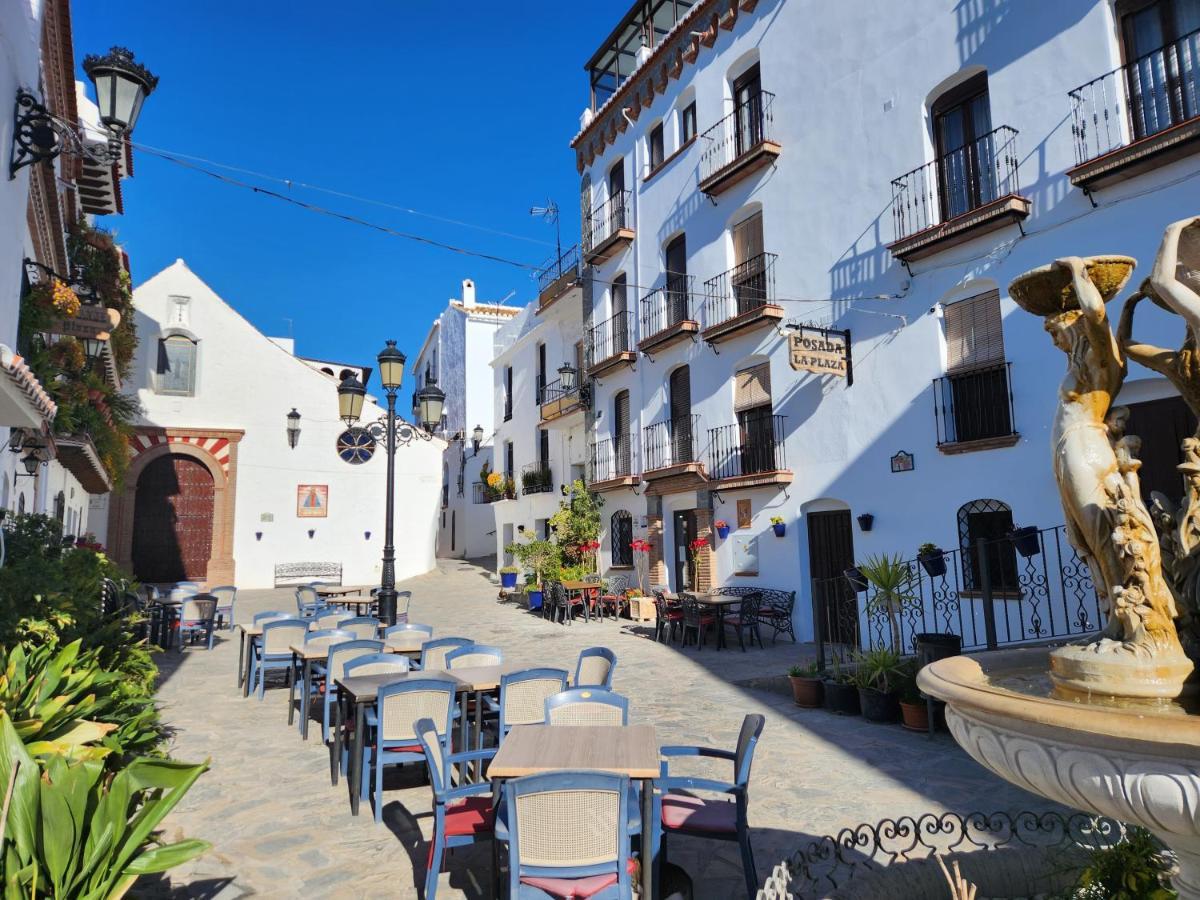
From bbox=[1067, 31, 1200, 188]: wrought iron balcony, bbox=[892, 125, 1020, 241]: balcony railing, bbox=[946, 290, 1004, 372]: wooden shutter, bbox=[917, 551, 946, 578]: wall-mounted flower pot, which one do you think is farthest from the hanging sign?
bbox=[1067, 31, 1200, 188]: wrought iron balcony

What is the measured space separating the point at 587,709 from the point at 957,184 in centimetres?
1025

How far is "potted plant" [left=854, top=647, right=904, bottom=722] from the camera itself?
765cm


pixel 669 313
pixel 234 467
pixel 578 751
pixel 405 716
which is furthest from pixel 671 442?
pixel 234 467

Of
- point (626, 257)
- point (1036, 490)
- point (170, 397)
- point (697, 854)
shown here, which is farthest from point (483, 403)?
point (697, 854)

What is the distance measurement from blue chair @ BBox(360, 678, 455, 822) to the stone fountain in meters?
3.49

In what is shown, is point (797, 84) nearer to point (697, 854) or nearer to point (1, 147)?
point (1, 147)

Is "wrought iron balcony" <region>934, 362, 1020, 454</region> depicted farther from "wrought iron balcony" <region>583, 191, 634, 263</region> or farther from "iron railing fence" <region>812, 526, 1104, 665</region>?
"wrought iron balcony" <region>583, 191, 634, 263</region>

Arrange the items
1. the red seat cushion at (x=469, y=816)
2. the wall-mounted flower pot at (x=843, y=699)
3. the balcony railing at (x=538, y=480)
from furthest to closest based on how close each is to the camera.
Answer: the balcony railing at (x=538, y=480)
the wall-mounted flower pot at (x=843, y=699)
the red seat cushion at (x=469, y=816)

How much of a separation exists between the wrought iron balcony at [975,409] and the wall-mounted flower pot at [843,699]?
4.38 metres

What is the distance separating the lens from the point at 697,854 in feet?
15.6

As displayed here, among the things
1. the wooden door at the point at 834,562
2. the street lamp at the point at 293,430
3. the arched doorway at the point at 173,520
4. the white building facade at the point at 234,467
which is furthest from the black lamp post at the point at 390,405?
the arched doorway at the point at 173,520

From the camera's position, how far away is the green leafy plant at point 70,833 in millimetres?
2615

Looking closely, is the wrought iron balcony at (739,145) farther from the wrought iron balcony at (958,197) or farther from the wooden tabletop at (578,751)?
the wooden tabletop at (578,751)

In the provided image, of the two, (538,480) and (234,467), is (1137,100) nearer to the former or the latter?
(538,480)
